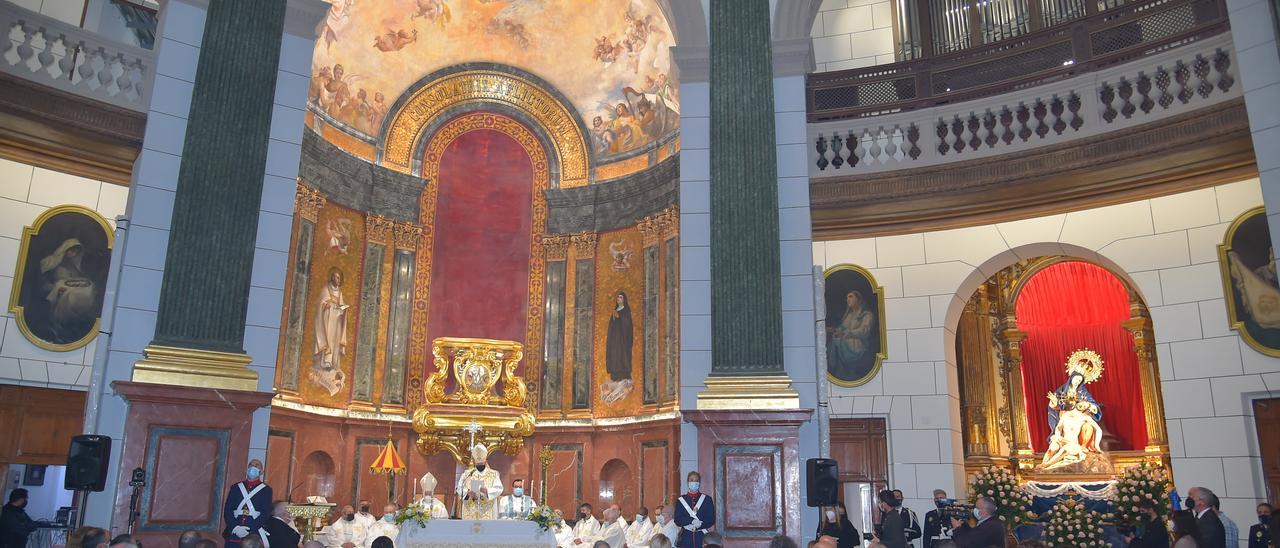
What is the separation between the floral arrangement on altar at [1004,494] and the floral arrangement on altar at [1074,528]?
1.25ft

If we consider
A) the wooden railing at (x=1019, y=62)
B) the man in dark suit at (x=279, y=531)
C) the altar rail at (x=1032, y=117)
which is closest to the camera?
the man in dark suit at (x=279, y=531)

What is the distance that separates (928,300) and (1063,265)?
3.82 m

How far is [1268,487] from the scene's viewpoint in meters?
10.0

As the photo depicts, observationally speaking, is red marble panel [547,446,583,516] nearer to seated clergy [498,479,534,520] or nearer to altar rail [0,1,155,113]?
seated clergy [498,479,534,520]

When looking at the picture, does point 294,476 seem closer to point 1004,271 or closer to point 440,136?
point 440,136

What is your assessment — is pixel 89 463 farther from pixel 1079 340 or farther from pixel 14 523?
pixel 1079 340

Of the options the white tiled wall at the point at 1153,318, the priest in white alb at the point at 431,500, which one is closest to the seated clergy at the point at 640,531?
→ the priest in white alb at the point at 431,500

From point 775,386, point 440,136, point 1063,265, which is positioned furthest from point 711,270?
point 440,136

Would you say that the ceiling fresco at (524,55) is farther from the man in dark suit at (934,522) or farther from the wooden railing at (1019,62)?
the man in dark suit at (934,522)

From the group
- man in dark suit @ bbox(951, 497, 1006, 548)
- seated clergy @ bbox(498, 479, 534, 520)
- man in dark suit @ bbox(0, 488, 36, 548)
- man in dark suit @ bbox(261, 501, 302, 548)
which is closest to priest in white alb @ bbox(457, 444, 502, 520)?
seated clergy @ bbox(498, 479, 534, 520)

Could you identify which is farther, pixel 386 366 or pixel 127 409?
pixel 386 366

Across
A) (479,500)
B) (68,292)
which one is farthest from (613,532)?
(68,292)

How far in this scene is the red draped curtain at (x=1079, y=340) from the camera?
14086mm

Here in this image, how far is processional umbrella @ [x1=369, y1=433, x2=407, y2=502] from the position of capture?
15.2 metres
